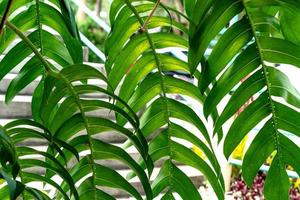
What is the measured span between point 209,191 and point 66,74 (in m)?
2.50

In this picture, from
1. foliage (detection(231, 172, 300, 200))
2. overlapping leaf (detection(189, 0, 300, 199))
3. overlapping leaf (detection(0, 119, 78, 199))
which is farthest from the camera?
foliage (detection(231, 172, 300, 200))

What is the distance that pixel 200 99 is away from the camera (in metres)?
0.94

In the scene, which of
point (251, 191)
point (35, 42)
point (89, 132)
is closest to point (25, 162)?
point (89, 132)

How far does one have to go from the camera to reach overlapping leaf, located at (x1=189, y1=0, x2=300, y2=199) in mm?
751

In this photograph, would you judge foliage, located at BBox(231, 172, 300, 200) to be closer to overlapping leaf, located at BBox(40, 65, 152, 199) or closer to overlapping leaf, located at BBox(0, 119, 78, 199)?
overlapping leaf, located at BBox(40, 65, 152, 199)

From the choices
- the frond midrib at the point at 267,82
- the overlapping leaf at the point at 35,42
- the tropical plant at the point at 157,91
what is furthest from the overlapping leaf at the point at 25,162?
the frond midrib at the point at 267,82

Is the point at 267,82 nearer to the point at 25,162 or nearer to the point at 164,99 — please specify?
the point at 164,99

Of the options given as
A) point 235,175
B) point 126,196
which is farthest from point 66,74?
point 235,175

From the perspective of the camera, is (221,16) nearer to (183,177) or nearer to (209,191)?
(183,177)

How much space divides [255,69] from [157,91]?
0.20m

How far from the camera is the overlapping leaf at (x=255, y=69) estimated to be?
751 mm

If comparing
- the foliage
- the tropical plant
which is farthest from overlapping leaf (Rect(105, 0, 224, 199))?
the foliage

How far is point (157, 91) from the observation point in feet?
3.09

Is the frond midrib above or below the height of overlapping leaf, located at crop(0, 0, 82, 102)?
below
